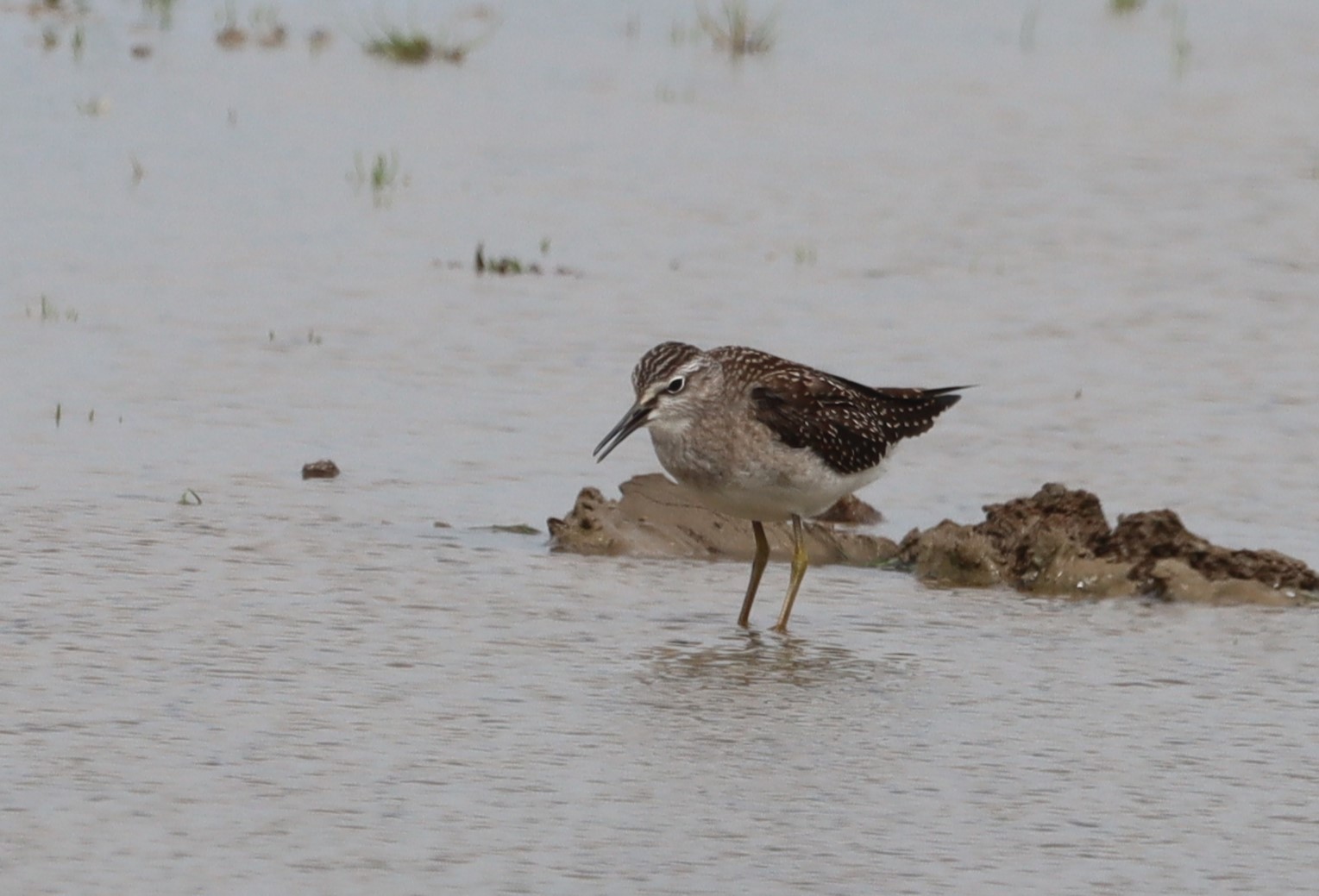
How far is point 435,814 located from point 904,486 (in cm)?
497

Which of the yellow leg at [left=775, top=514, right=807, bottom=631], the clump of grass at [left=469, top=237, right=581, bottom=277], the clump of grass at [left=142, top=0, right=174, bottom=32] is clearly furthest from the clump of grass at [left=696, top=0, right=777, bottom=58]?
the yellow leg at [left=775, top=514, right=807, bottom=631]

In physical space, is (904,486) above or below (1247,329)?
below

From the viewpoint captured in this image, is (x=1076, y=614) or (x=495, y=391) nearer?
(x=1076, y=614)

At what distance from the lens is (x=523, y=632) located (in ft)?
28.4

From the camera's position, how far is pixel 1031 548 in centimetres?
984

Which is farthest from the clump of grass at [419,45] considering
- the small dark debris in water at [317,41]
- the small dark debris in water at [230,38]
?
the small dark debris in water at [230,38]

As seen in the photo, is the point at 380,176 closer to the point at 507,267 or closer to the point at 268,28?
the point at 507,267

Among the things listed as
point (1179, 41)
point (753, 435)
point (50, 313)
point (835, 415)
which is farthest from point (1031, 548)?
point (1179, 41)

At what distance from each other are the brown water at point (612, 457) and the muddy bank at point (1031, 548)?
0.20 meters

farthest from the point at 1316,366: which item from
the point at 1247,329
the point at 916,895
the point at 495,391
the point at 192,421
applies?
the point at 916,895

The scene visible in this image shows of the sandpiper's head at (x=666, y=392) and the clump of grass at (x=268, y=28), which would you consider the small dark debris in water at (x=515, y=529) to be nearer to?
the sandpiper's head at (x=666, y=392)

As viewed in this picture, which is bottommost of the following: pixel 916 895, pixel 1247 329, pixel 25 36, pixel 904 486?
pixel 916 895

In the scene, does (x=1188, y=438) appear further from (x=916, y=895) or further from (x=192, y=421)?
(x=916, y=895)

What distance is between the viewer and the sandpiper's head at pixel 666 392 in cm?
930
